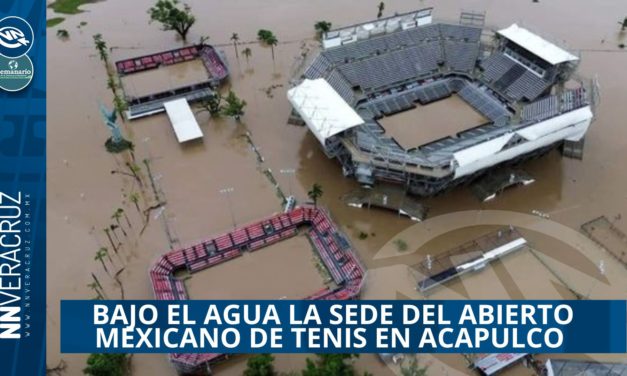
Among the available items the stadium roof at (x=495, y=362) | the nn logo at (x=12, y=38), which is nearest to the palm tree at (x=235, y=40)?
the nn logo at (x=12, y=38)

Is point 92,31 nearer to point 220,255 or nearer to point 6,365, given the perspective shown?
point 220,255

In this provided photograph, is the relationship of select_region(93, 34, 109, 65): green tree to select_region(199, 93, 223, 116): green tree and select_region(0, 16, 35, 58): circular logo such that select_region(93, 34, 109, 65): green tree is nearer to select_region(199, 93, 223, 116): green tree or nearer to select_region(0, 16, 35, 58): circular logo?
select_region(0, 16, 35, 58): circular logo

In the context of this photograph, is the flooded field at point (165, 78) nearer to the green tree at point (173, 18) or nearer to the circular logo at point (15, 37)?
the green tree at point (173, 18)

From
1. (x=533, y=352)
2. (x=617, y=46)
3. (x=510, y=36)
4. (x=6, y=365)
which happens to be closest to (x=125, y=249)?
(x=6, y=365)

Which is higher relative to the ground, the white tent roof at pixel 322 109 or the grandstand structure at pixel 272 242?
the white tent roof at pixel 322 109

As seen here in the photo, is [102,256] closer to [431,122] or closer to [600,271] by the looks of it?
[431,122]

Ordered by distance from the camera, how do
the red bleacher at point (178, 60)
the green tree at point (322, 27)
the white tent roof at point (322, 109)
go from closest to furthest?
the white tent roof at point (322, 109) → the red bleacher at point (178, 60) → the green tree at point (322, 27)

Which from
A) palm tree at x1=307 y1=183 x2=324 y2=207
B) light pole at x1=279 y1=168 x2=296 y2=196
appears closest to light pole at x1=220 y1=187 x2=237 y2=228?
light pole at x1=279 y1=168 x2=296 y2=196
